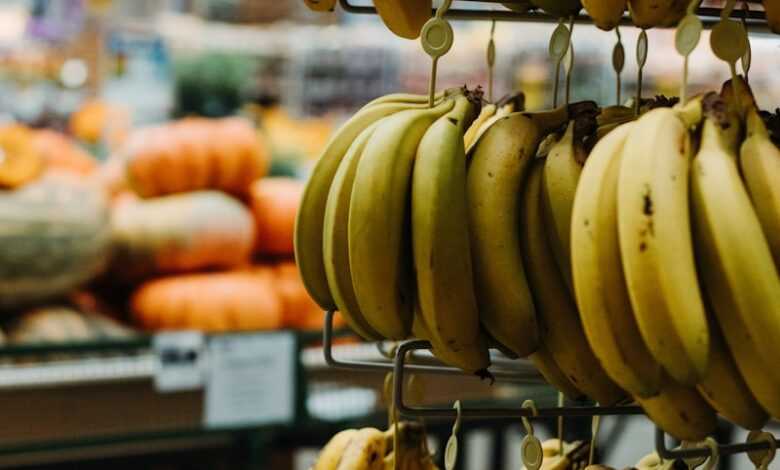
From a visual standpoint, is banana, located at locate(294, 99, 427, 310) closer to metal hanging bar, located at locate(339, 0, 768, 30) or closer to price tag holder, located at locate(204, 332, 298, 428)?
metal hanging bar, located at locate(339, 0, 768, 30)

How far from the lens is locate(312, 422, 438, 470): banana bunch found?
110 centimetres

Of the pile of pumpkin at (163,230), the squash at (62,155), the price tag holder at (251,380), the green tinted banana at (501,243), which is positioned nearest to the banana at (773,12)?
the green tinted banana at (501,243)

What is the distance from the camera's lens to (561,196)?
2.77 ft

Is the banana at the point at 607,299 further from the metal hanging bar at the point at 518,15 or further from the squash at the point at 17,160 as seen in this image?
the squash at the point at 17,160

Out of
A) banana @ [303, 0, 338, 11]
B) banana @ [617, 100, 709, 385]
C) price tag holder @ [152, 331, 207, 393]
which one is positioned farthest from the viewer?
price tag holder @ [152, 331, 207, 393]

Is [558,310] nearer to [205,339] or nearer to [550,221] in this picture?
[550,221]

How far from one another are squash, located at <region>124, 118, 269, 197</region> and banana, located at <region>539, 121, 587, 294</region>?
1.77 m

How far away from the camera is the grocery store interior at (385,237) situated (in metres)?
0.73

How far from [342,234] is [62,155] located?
6.36 feet

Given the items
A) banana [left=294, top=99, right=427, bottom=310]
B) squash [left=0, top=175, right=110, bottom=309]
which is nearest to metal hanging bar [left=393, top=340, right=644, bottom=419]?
banana [left=294, top=99, right=427, bottom=310]

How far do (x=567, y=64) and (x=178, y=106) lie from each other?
2333 mm

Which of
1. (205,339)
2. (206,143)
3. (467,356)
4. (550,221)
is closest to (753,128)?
(550,221)

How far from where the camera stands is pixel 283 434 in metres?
2.69

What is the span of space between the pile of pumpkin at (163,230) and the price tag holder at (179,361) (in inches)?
10.5
